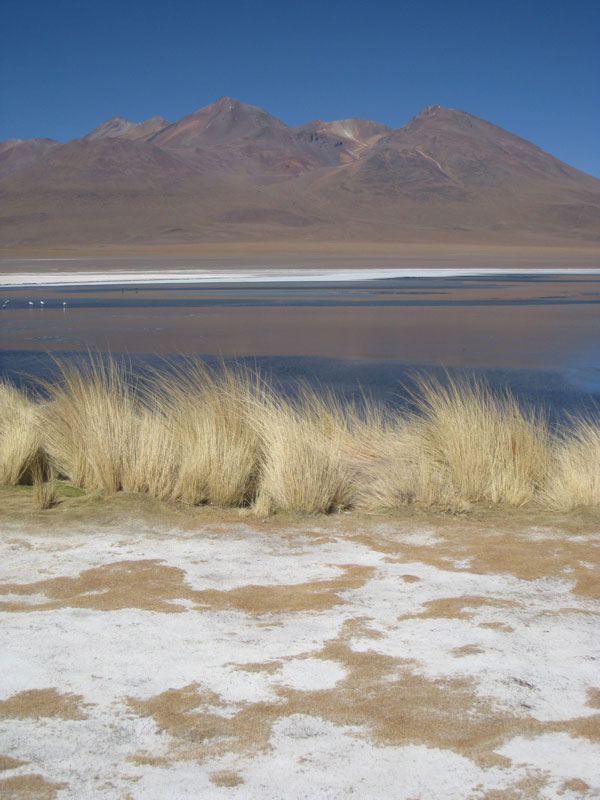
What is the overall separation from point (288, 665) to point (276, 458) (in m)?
2.95

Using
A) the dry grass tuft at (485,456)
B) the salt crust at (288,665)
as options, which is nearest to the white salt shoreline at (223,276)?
the dry grass tuft at (485,456)

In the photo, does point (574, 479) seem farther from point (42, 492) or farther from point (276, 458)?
point (42, 492)

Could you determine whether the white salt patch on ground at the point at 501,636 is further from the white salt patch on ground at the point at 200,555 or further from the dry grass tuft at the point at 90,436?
the dry grass tuft at the point at 90,436

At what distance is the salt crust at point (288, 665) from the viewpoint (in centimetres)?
266

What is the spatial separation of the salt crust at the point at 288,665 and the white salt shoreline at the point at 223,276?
3300 centimetres

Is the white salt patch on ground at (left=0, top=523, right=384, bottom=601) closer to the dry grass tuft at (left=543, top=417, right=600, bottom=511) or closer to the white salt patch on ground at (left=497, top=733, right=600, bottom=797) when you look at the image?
the white salt patch on ground at (left=497, top=733, right=600, bottom=797)

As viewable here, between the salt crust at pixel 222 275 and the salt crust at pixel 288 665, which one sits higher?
the salt crust at pixel 222 275

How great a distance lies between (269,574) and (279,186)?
492ft

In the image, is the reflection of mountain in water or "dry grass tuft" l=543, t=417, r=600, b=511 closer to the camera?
"dry grass tuft" l=543, t=417, r=600, b=511

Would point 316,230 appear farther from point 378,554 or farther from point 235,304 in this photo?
point 378,554

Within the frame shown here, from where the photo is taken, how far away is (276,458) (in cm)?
627

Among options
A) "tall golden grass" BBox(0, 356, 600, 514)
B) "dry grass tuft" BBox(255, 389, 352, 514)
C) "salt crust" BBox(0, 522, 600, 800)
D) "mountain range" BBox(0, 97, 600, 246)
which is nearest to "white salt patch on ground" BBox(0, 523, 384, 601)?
"salt crust" BBox(0, 522, 600, 800)

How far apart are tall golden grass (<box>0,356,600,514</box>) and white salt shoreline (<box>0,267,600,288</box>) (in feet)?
99.0

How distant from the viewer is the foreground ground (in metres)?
2.69
